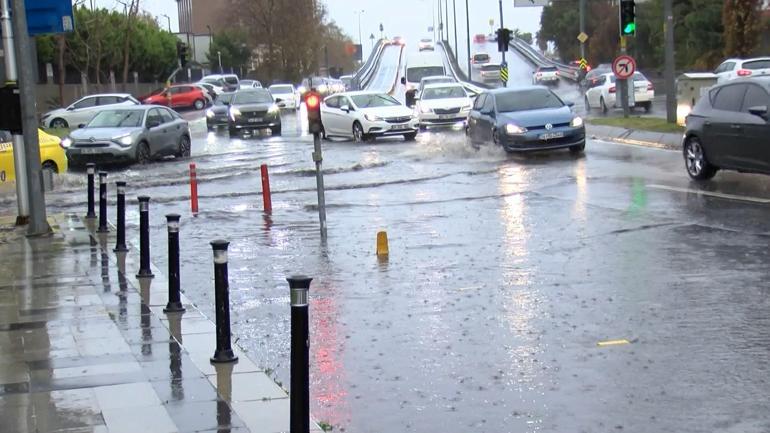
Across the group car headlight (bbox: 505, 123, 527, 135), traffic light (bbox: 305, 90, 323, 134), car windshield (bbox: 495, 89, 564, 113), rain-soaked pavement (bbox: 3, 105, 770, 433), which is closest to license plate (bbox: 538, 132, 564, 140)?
car headlight (bbox: 505, 123, 527, 135)

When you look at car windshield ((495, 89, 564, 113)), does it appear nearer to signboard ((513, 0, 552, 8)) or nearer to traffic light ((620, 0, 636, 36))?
traffic light ((620, 0, 636, 36))

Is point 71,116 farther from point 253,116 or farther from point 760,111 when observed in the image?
point 760,111

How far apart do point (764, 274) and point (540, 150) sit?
13.8m

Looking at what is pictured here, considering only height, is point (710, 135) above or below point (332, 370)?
above

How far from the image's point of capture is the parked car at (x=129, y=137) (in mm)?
25766

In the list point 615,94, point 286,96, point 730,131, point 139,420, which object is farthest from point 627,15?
point 286,96

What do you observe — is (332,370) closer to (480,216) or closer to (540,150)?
(480,216)

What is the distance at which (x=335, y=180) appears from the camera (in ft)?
68.8

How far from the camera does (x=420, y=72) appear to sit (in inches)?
2601

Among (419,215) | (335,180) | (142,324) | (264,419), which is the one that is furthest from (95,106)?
(264,419)

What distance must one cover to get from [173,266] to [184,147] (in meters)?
20.6

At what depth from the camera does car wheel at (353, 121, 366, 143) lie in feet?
103

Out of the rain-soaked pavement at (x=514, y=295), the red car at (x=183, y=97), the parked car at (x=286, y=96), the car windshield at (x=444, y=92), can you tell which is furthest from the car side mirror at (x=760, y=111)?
the red car at (x=183, y=97)

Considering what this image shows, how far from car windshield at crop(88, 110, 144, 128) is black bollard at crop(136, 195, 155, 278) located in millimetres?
16862
